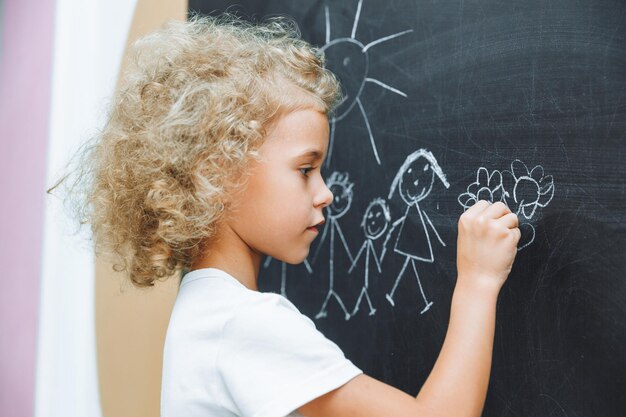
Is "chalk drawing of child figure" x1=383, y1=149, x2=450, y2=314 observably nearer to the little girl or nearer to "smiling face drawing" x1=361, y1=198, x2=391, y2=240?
"smiling face drawing" x1=361, y1=198, x2=391, y2=240

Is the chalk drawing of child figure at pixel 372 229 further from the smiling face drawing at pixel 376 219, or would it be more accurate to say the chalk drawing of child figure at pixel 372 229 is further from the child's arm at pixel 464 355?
the child's arm at pixel 464 355

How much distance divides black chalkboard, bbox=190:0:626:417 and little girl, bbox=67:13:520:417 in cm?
8

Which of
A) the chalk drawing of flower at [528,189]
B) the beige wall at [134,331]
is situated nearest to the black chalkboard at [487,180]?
the chalk drawing of flower at [528,189]

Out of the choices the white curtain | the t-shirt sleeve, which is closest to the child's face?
the t-shirt sleeve

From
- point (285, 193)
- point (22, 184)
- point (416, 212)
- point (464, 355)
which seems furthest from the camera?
point (22, 184)

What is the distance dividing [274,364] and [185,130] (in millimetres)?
323

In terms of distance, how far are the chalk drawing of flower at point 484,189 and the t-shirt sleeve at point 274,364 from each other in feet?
1.03

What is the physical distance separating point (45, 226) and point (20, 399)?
1.59 ft

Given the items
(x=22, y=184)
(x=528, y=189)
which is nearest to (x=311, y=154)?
(x=528, y=189)

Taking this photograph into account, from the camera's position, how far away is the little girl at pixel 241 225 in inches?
32.1

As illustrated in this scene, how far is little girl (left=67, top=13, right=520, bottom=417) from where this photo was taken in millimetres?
815

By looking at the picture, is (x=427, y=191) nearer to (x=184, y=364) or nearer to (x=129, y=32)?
(x=184, y=364)

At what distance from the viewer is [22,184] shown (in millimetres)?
2113

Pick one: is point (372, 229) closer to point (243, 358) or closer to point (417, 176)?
point (417, 176)
